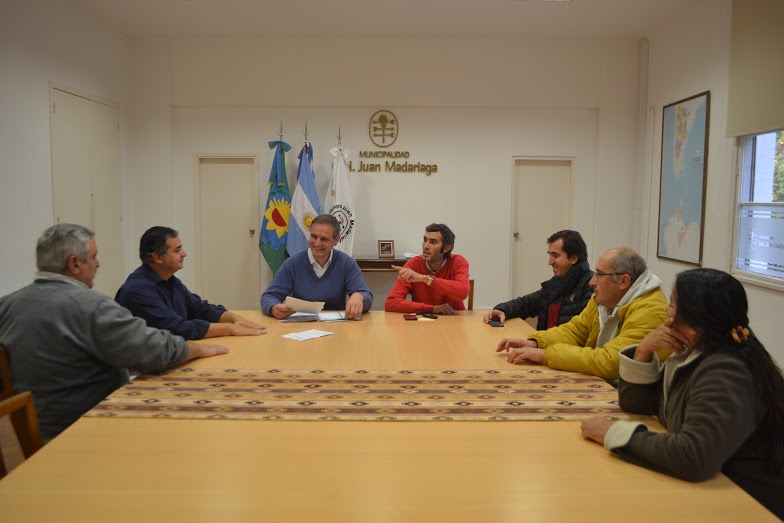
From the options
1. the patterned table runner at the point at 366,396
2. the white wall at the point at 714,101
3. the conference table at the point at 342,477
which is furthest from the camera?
the white wall at the point at 714,101

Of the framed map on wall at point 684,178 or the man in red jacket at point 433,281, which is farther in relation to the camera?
the framed map on wall at point 684,178

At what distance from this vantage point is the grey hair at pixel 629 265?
2383 millimetres

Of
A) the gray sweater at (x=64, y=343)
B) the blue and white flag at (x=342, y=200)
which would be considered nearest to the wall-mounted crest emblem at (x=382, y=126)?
the blue and white flag at (x=342, y=200)

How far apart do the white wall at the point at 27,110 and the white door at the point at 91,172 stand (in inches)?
5.2

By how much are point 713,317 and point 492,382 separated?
2.91 feet

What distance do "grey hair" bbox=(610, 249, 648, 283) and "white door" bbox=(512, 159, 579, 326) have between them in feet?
14.7

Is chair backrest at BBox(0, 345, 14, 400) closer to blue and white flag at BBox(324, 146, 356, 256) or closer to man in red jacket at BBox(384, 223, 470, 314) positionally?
man in red jacket at BBox(384, 223, 470, 314)

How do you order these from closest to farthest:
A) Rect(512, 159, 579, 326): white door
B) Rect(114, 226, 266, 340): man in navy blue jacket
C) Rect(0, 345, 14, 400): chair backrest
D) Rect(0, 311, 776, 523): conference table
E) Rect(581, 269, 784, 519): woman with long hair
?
Rect(0, 311, 776, 523): conference table < Rect(581, 269, 784, 519): woman with long hair < Rect(0, 345, 14, 400): chair backrest < Rect(114, 226, 266, 340): man in navy blue jacket < Rect(512, 159, 579, 326): white door

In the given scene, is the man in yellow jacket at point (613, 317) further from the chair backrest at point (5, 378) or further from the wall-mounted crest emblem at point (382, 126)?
the wall-mounted crest emblem at point (382, 126)

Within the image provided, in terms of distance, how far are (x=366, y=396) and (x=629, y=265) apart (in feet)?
3.86

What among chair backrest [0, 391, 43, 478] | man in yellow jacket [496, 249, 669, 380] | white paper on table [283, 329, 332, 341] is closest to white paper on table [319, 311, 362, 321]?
white paper on table [283, 329, 332, 341]

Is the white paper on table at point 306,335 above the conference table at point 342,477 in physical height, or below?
above

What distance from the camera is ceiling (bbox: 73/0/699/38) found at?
542 centimetres

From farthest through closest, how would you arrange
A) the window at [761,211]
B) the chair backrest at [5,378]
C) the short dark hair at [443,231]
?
the window at [761,211] < the short dark hair at [443,231] < the chair backrest at [5,378]
